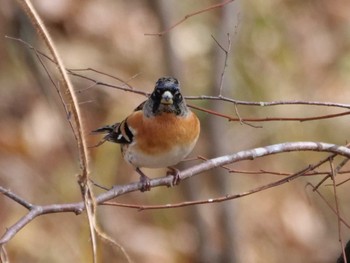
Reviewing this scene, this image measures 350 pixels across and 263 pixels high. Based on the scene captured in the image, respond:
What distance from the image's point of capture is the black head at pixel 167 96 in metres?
3.48

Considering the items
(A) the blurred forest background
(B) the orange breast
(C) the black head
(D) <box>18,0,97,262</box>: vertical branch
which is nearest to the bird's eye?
(C) the black head

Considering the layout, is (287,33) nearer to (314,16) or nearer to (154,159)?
(314,16)

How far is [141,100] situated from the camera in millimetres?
7969

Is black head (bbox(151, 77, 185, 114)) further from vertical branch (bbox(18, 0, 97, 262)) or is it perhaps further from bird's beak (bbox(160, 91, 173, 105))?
vertical branch (bbox(18, 0, 97, 262))

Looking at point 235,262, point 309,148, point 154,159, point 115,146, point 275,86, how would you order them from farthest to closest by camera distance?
1. point 275,86
2. point 115,146
3. point 235,262
4. point 154,159
5. point 309,148

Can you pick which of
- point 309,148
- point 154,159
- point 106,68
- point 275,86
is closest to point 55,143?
point 106,68

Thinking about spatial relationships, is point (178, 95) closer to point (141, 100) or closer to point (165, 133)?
point (165, 133)

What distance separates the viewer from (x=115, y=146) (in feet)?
25.3

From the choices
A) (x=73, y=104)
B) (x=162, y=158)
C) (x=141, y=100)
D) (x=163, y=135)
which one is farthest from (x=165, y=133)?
(x=141, y=100)

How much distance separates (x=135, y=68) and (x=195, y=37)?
72 centimetres

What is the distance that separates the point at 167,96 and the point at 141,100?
4.50 metres

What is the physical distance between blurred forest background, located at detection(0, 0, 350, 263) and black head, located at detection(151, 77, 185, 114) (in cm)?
357

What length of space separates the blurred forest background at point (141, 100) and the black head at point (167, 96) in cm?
357

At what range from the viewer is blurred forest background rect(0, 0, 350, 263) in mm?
7836
